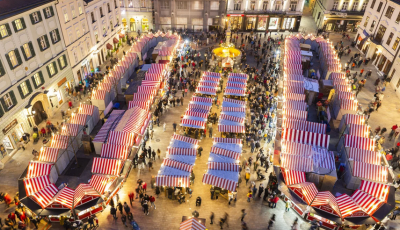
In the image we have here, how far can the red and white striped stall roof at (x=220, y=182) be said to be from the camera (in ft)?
71.2

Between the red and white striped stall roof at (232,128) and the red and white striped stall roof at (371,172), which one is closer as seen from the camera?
the red and white striped stall roof at (371,172)

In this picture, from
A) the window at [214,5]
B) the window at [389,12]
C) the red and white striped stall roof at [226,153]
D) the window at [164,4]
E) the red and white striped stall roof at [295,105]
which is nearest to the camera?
the red and white striped stall roof at [226,153]

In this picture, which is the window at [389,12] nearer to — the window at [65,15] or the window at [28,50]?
the window at [65,15]

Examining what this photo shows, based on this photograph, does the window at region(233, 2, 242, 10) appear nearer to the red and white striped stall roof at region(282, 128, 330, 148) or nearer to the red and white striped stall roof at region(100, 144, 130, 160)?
the red and white striped stall roof at region(282, 128, 330, 148)

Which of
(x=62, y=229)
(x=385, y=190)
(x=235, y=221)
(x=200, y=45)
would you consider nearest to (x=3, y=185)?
(x=62, y=229)

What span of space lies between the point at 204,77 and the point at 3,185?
82.7ft

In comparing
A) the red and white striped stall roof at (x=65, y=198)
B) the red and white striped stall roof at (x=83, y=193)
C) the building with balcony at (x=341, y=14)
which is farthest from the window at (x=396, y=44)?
the red and white striped stall roof at (x=65, y=198)

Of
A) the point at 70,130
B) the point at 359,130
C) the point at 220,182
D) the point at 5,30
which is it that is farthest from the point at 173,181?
the point at 5,30

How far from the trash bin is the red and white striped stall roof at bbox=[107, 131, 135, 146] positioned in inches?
104

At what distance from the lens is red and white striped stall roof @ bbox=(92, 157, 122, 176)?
22375mm

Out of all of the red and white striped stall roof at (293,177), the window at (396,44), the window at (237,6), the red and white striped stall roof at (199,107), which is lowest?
Answer: the red and white striped stall roof at (199,107)

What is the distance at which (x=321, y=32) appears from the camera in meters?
59.2

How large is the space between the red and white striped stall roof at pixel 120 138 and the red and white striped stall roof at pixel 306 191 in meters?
14.6

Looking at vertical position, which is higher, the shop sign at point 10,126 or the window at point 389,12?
the window at point 389,12
